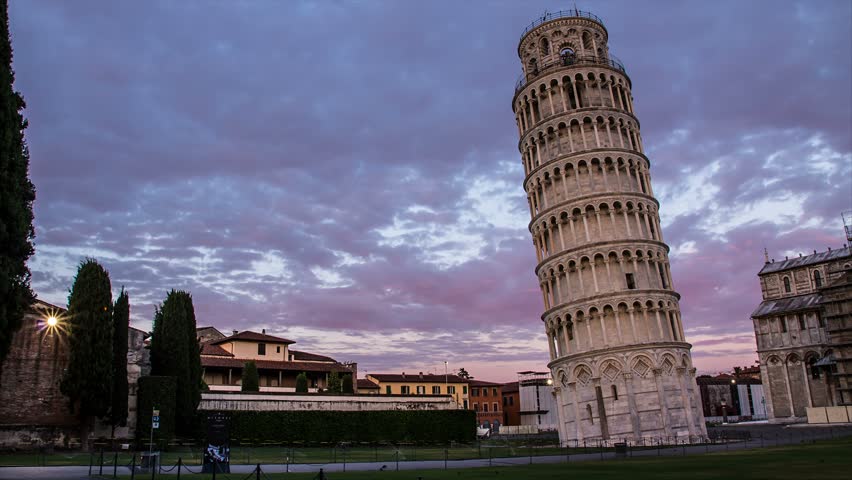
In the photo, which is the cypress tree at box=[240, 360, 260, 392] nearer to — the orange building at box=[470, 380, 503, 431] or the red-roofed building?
the red-roofed building

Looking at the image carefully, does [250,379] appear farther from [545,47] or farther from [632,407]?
[545,47]

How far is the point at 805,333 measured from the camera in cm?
7612

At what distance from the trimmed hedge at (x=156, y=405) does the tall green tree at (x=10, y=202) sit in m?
16.8

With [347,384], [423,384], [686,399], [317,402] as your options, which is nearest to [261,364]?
[347,384]

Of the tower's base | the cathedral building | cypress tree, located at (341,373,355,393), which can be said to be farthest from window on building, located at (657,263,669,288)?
the cathedral building

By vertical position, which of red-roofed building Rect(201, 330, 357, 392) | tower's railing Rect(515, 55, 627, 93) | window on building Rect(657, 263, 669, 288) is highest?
tower's railing Rect(515, 55, 627, 93)

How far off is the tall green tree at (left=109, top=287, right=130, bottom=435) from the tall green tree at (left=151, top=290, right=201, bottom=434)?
347cm

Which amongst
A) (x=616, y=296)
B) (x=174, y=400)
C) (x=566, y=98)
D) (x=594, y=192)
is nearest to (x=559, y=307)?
(x=616, y=296)

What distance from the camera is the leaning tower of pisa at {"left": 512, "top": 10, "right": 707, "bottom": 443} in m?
→ 45.2

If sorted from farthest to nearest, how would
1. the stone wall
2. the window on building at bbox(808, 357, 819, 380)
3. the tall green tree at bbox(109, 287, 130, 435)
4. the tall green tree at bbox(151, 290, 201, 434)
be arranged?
the window on building at bbox(808, 357, 819, 380) < the stone wall < the tall green tree at bbox(151, 290, 201, 434) < the tall green tree at bbox(109, 287, 130, 435)

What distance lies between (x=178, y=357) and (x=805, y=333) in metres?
72.8

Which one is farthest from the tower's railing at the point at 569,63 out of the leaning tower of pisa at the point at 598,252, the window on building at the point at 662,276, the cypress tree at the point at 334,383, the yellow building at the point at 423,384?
the yellow building at the point at 423,384

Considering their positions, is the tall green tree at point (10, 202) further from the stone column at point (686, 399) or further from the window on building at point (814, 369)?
the window on building at point (814, 369)

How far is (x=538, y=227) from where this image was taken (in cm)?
5378
